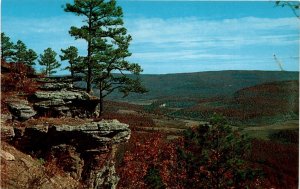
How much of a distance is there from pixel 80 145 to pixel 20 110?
2666 millimetres

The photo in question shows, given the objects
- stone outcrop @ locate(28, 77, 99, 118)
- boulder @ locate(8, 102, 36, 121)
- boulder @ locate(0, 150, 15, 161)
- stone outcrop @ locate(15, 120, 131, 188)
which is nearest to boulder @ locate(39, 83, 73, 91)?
stone outcrop @ locate(28, 77, 99, 118)

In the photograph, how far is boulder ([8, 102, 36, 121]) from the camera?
14953 mm

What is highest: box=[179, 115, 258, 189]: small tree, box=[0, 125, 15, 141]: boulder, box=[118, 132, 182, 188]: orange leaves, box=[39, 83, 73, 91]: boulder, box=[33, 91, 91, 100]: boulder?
box=[39, 83, 73, 91]: boulder

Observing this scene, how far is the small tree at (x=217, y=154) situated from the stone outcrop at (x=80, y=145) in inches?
558

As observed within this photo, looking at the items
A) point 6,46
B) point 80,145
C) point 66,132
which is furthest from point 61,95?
point 6,46

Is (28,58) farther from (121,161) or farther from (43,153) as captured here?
(43,153)

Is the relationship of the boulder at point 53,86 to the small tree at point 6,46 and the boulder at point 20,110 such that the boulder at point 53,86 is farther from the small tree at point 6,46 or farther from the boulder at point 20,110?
the small tree at point 6,46

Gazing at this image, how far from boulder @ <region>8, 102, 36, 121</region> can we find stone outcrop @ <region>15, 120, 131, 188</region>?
24.4 inches

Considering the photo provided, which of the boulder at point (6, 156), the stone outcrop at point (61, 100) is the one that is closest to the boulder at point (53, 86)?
the stone outcrop at point (61, 100)

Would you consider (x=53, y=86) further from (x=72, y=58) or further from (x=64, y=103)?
(x=72, y=58)

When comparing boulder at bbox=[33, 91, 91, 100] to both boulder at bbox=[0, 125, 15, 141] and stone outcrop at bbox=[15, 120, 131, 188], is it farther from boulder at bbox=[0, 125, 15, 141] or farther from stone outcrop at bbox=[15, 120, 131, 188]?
boulder at bbox=[0, 125, 15, 141]

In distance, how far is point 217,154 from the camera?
101 feet

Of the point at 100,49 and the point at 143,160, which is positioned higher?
the point at 100,49

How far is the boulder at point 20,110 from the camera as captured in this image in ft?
49.1
